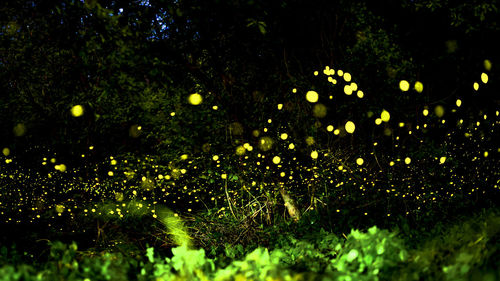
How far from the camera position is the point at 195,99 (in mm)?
4648

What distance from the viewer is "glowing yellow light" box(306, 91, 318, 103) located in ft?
14.4

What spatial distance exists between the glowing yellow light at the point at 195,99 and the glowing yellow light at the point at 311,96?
1.64m

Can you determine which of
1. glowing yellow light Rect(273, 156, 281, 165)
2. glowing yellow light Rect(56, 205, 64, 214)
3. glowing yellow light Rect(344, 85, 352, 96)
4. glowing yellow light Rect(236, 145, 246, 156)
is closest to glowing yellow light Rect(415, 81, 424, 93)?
glowing yellow light Rect(344, 85, 352, 96)

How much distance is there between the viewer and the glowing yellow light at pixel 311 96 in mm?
4398

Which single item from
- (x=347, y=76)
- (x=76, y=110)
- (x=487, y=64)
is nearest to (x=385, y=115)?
(x=347, y=76)

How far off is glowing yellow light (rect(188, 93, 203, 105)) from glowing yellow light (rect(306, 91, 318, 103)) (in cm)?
164

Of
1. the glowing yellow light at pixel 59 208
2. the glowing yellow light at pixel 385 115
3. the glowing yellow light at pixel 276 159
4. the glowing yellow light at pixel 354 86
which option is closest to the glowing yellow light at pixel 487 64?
the glowing yellow light at pixel 385 115

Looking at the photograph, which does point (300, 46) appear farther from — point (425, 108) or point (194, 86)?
point (425, 108)

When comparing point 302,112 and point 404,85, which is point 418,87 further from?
point 302,112

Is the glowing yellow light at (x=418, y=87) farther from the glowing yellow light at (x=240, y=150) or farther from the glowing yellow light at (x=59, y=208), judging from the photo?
the glowing yellow light at (x=59, y=208)

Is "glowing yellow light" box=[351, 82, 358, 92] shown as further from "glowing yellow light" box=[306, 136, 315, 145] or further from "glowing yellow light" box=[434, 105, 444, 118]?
"glowing yellow light" box=[434, 105, 444, 118]

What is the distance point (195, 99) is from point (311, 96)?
5.80 ft

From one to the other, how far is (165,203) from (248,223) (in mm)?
2143

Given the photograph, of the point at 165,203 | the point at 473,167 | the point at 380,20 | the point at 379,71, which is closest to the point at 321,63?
the point at 379,71
